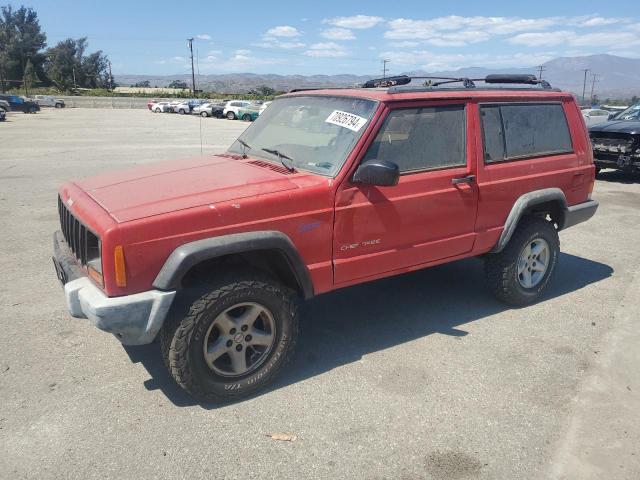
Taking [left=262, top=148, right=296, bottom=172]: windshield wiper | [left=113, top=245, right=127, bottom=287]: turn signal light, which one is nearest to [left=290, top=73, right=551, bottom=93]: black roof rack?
[left=262, top=148, right=296, bottom=172]: windshield wiper

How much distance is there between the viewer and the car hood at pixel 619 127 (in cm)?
1099

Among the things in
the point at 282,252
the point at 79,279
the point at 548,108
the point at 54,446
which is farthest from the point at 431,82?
the point at 54,446

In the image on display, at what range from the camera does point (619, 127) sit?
1134 centimetres

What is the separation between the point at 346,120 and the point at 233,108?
129 ft

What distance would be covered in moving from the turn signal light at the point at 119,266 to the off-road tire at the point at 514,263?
10.5ft

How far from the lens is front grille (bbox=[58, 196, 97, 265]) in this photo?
10.5 ft

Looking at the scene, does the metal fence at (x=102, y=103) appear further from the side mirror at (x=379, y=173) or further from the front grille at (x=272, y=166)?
the side mirror at (x=379, y=173)

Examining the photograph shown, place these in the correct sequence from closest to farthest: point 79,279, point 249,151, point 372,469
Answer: point 372,469
point 79,279
point 249,151

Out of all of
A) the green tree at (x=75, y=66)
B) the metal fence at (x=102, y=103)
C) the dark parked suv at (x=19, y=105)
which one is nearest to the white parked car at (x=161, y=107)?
the metal fence at (x=102, y=103)

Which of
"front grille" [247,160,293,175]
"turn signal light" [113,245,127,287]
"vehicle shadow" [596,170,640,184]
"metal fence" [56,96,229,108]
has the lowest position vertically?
"vehicle shadow" [596,170,640,184]

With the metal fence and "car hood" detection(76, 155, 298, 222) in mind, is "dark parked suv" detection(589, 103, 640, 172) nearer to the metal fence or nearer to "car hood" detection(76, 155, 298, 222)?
"car hood" detection(76, 155, 298, 222)

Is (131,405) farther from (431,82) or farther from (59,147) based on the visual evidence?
(59,147)

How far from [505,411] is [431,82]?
9.65 feet

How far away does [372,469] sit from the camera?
2.67m
